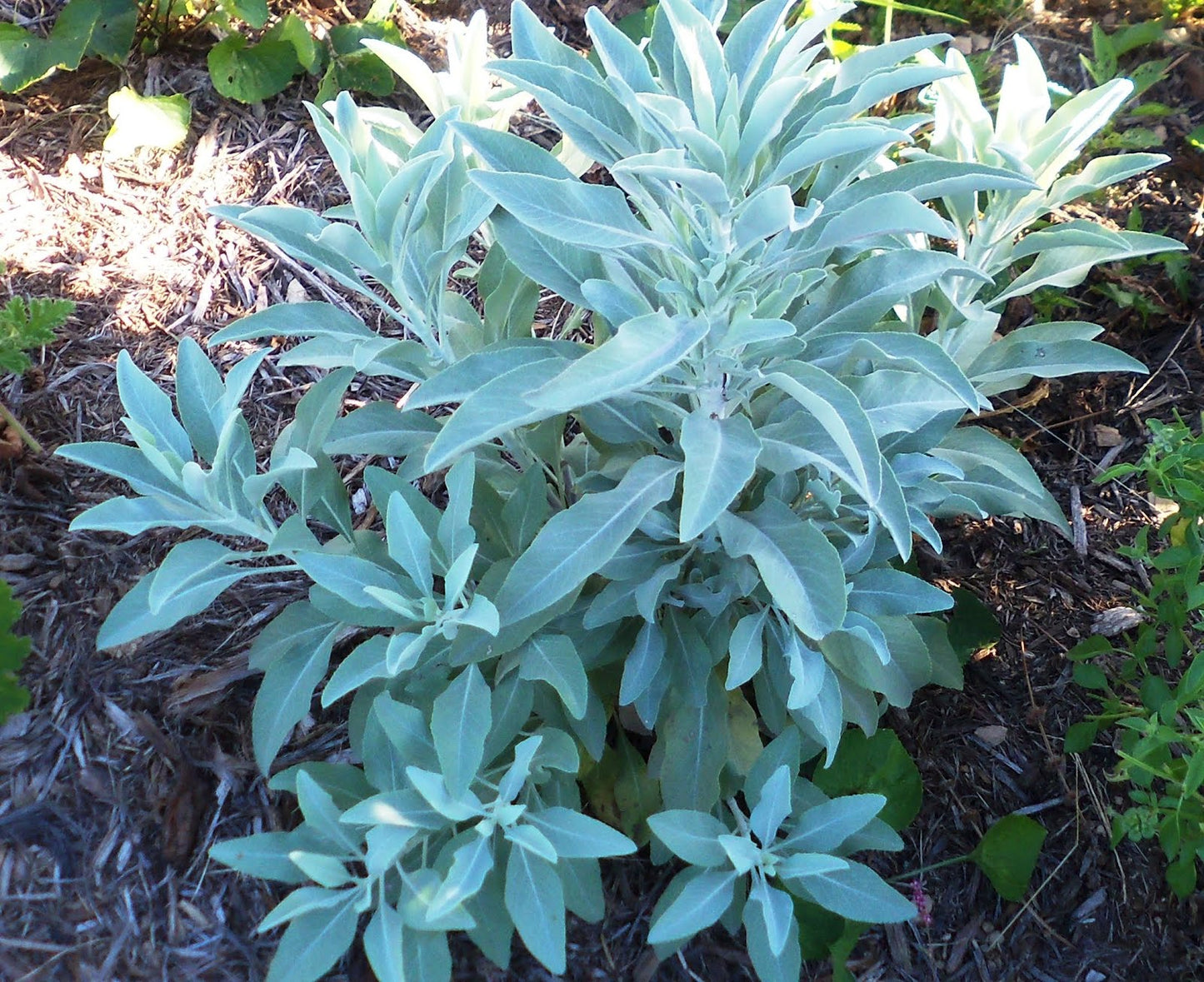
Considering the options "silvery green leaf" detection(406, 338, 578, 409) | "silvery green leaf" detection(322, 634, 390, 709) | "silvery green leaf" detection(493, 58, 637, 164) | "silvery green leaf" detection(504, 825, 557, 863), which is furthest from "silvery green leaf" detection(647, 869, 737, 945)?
"silvery green leaf" detection(493, 58, 637, 164)

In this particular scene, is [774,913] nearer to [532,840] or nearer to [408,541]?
[532,840]

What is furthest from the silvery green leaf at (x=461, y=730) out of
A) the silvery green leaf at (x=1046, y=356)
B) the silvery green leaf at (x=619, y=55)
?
the silvery green leaf at (x=1046, y=356)

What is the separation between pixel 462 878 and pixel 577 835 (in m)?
0.24

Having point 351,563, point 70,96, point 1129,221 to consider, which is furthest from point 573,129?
point 70,96

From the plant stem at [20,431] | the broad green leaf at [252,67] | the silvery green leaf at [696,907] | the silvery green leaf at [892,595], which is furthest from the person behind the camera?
the broad green leaf at [252,67]

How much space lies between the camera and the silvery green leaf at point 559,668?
1.71 m

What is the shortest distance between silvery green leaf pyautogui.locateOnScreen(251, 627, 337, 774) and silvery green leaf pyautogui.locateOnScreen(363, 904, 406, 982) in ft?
1.36

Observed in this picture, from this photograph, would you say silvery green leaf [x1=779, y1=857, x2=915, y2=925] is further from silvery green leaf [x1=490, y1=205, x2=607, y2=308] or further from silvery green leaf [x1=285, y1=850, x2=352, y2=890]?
silvery green leaf [x1=490, y1=205, x2=607, y2=308]

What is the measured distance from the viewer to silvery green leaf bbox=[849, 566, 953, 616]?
1873 mm

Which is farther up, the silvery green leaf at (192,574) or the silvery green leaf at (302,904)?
the silvery green leaf at (192,574)

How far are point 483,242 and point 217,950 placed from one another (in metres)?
1.80

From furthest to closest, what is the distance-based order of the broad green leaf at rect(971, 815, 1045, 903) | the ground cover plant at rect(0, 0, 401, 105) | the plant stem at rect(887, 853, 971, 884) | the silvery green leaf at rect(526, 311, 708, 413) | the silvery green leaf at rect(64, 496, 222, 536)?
the ground cover plant at rect(0, 0, 401, 105)
the plant stem at rect(887, 853, 971, 884)
the broad green leaf at rect(971, 815, 1045, 903)
the silvery green leaf at rect(64, 496, 222, 536)
the silvery green leaf at rect(526, 311, 708, 413)

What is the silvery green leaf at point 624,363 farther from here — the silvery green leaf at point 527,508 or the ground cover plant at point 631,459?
the silvery green leaf at point 527,508

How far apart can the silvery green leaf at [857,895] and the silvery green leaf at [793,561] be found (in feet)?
1.93
